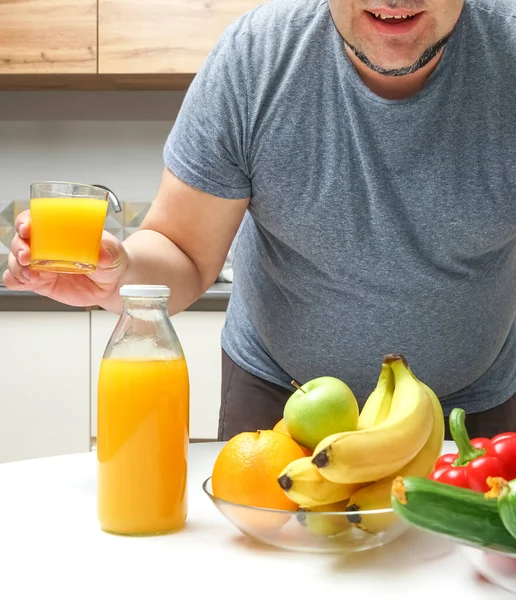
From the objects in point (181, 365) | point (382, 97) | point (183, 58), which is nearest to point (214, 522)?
point (181, 365)

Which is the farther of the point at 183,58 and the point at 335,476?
the point at 183,58

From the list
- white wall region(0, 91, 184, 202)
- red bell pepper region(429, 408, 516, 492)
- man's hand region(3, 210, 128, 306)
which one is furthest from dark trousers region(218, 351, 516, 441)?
white wall region(0, 91, 184, 202)

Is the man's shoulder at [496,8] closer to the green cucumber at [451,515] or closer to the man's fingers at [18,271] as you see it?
the man's fingers at [18,271]

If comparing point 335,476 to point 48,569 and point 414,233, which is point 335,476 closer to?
point 48,569

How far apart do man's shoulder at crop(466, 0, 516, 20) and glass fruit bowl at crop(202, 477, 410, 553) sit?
781 mm

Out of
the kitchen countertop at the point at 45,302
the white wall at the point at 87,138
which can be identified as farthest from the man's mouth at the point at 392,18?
the white wall at the point at 87,138

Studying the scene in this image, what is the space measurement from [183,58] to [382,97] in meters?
1.56

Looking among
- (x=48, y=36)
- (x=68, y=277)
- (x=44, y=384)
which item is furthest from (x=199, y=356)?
(x=68, y=277)

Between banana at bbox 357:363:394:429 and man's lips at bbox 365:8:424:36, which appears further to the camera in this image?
man's lips at bbox 365:8:424:36

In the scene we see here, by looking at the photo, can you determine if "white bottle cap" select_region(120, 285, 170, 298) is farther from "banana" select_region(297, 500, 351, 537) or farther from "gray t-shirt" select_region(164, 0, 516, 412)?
"gray t-shirt" select_region(164, 0, 516, 412)

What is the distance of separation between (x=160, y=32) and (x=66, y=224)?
70.3 inches

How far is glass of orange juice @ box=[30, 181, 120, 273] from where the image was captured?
99cm

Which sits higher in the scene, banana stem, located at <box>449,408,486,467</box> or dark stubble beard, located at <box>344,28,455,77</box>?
dark stubble beard, located at <box>344,28,455,77</box>

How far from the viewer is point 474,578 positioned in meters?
0.65
